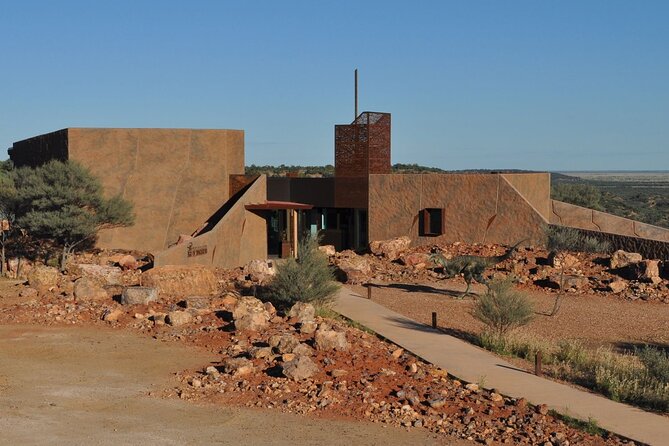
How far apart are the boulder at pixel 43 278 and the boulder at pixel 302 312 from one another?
6707 millimetres

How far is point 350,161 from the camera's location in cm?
3081

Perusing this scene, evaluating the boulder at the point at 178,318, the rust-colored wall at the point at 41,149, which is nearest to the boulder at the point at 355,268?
the boulder at the point at 178,318

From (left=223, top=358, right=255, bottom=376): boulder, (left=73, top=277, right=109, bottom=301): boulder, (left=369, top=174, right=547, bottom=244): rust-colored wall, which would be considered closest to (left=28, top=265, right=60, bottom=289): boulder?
(left=73, top=277, right=109, bottom=301): boulder

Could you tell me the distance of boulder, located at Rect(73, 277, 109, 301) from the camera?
19.1m

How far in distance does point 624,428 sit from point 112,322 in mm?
10683

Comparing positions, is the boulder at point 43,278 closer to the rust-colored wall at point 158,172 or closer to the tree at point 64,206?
the tree at point 64,206

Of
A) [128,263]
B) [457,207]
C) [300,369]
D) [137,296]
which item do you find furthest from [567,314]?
[128,263]

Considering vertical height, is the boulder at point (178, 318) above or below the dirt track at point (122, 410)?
above

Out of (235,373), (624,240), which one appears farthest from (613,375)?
(624,240)

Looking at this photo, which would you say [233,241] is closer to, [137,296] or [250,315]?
[137,296]

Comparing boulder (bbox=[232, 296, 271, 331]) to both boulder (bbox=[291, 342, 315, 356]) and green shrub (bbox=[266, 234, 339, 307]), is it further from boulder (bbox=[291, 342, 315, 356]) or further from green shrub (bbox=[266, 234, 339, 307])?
boulder (bbox=[291, 342, 315, 356])

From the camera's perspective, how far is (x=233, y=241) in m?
25.5

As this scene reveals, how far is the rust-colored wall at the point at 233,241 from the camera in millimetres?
21984

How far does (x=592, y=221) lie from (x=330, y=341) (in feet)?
70.6
